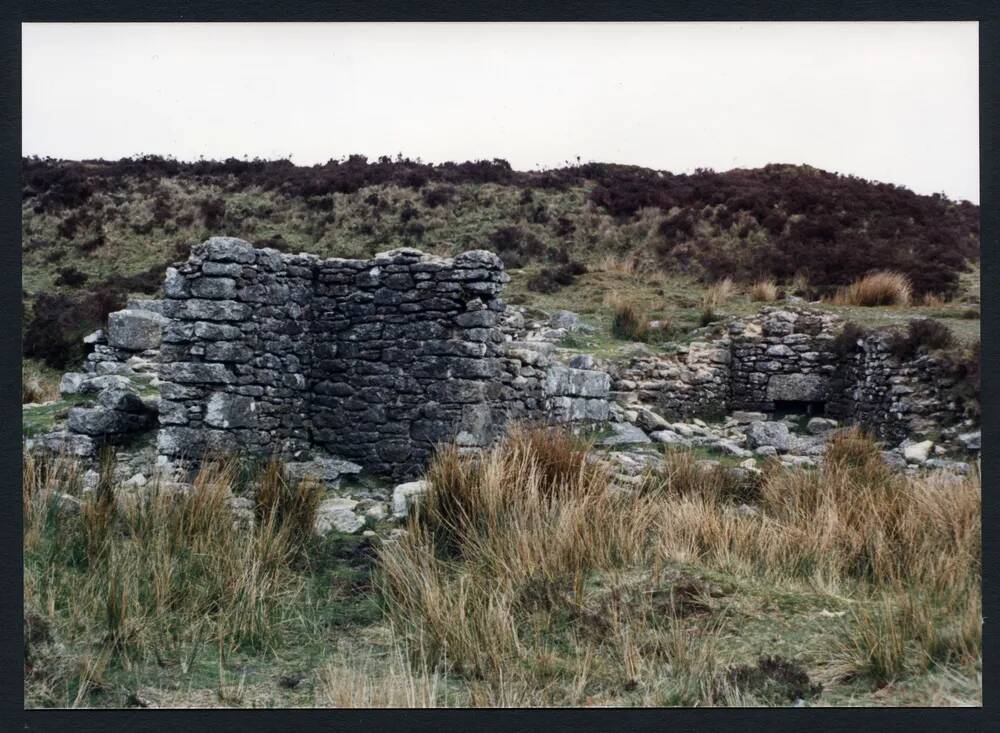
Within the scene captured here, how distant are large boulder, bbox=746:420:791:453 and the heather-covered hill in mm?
7222

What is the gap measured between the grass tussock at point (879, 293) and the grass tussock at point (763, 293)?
131 centimetres

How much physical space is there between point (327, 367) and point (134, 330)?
9.84 feet

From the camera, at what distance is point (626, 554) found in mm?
5223

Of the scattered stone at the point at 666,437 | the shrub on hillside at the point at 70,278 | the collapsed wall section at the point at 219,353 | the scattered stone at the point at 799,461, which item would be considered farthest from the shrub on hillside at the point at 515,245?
the collapsed wall section at the point at 219,353

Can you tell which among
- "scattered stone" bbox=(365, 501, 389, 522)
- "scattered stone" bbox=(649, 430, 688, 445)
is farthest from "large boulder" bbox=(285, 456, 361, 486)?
"scattered stone" bbox=(649, 430, 688, 445)

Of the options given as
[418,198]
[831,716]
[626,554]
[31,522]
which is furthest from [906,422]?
[418,198]

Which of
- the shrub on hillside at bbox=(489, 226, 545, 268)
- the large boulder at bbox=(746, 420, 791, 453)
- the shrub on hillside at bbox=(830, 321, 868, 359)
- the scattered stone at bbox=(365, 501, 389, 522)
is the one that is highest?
the shrub on hillside at bbox=(489, 226, 545, 268)

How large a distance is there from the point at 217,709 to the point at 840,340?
35.2ft

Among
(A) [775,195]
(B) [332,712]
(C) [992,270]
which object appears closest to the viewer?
(B) [332,712]

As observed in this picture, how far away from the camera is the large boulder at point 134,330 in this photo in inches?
390

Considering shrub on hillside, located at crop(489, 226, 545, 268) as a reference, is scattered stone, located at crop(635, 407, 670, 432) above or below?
below

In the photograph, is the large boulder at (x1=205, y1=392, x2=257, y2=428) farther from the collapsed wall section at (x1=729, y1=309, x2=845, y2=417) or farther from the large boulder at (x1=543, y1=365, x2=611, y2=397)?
the collapsed wall section at (x1=729, y1=309, x2=845, y2=417)

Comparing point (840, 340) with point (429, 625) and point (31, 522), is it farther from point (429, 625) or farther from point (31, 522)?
point (31, 522)

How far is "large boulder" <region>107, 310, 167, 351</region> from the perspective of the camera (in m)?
9.91
